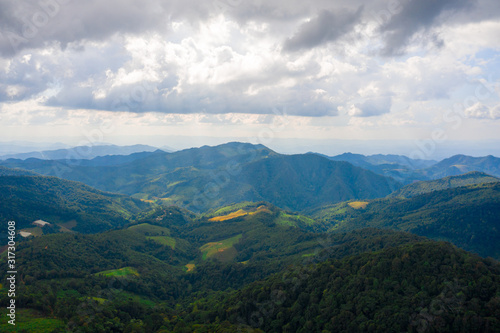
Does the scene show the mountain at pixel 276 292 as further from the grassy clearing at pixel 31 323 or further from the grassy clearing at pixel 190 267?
the grassy clearing at pixel 190 267

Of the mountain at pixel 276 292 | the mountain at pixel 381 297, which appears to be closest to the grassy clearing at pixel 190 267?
the mountain at pixel 276 292

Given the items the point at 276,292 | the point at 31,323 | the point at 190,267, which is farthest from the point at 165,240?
the point at 276,292

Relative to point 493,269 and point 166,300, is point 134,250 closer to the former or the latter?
point 166,300

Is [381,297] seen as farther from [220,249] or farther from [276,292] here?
[220,249]

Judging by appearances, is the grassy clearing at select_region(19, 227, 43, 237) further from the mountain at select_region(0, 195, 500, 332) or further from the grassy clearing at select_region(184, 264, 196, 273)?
the grassy clearing at select_region(184, 264, 196, 273)

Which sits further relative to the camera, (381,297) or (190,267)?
(190,267)

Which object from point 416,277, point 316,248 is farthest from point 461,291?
point 316,248
